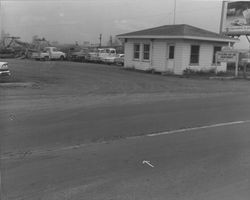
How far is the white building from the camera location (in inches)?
1145

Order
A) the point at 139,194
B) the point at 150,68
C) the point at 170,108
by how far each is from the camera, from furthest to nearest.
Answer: the point at 150,68, the point at 170,108, the point at 139,194

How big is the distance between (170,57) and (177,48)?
1.16 metres

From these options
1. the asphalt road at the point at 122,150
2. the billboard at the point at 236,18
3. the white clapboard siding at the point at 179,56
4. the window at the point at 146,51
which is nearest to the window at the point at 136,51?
the white clapboard siding at the point at 179,56

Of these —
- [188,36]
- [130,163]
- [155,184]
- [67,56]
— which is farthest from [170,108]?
[67,56]

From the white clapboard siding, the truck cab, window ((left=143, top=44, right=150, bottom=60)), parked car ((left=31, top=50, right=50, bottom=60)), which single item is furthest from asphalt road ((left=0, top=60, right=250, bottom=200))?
the truck cab

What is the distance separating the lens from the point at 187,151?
7.20 m

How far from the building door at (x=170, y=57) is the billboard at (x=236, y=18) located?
16678mm

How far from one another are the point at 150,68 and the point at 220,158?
25.1 metres

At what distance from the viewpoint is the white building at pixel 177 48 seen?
29.1 m

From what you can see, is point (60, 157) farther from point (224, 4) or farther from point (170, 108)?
point (224, 4)

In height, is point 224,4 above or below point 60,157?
above

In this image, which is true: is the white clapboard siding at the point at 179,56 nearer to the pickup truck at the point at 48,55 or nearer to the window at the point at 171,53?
the window at the point at 171,53

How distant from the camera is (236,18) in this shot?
4453 cm

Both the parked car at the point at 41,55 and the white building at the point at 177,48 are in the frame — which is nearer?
the white building at the point at 177,48
